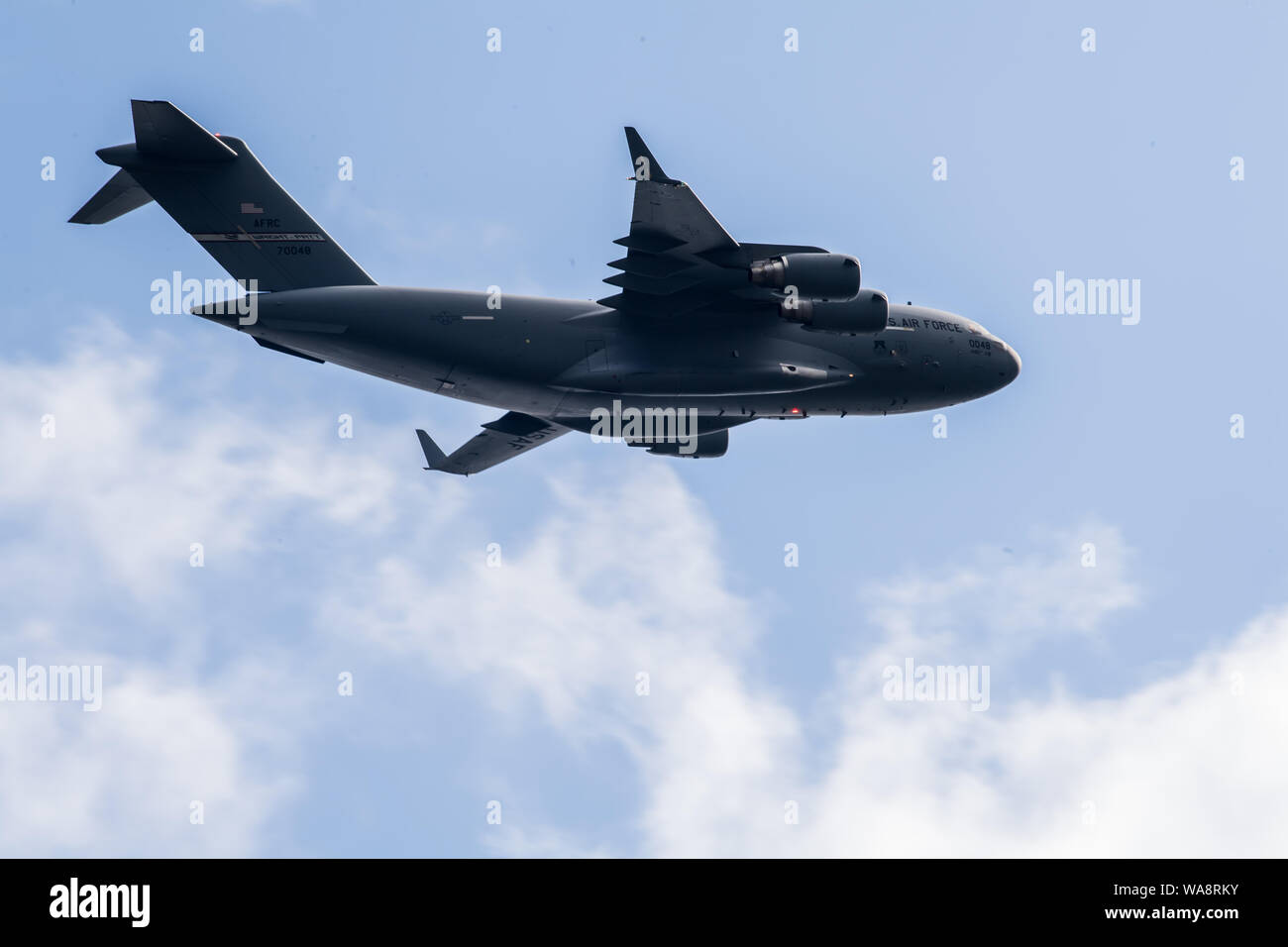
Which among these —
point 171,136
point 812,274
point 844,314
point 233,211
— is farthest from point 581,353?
point 171,136

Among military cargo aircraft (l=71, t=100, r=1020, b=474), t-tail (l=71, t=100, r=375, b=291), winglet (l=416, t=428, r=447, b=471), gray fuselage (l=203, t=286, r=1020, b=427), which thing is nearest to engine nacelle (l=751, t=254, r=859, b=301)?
military cargo aircraft (l=71, t=100, r=1020, b=474)

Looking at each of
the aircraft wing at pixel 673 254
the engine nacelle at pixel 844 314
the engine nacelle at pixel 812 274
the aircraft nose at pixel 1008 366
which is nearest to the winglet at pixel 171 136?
the aircraft wing at pixel 673 254

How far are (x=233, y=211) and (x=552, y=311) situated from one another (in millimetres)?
4781

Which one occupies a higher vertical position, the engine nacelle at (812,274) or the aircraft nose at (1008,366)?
the engine nacelle at (812,274)

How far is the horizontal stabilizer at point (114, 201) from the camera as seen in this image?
65.4 feet

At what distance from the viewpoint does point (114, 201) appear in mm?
20078

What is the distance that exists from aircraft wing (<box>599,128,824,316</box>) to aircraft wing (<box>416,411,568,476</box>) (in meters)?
3.92

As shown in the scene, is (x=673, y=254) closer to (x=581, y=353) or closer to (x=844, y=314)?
(x=581, y=353)

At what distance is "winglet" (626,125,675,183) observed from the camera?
18.3 m

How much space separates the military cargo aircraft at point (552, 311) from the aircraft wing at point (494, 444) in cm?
248

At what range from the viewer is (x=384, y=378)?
2044cm

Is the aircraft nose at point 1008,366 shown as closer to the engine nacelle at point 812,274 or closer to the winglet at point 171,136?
the engine nacelle at point 812,274

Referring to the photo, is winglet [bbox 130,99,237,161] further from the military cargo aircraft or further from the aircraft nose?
the aircraft nose
